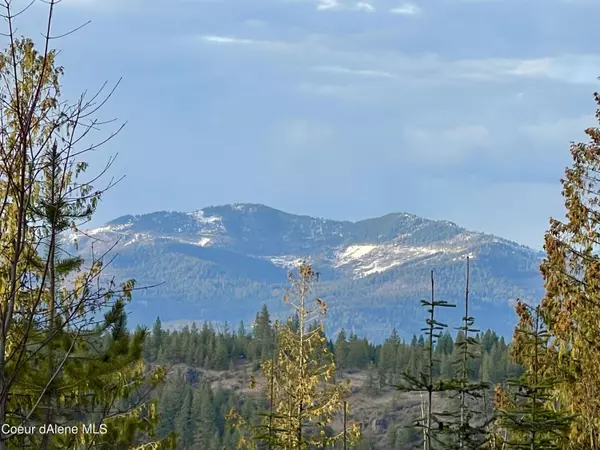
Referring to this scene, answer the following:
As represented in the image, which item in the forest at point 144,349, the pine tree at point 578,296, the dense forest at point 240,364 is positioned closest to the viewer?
the forest at point 144,349

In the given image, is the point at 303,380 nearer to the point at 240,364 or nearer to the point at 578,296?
the point at 578,296

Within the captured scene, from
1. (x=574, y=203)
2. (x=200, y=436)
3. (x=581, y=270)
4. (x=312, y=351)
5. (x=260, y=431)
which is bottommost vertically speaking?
(x=200, y=436)

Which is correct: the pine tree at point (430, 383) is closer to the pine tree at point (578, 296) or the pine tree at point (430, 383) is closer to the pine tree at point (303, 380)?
the pine tree at point (578, 296)

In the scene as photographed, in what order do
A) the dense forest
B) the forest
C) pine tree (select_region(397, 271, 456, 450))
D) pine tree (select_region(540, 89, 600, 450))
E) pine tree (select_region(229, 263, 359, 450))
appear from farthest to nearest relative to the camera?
the dense forest, pine tree (select_region(229, 263, 359, 450)), pine tree (select_region(540, 89, 600, 450)), pine tree (select_region(397, 271, 456, 450)), the forest

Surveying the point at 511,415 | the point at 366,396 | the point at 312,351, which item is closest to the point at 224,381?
the point at 366,396

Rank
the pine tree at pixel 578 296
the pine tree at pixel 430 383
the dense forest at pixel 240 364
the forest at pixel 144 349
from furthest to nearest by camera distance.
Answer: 1. the dense forest at pixel 240 364
2. the pine tree at pixel 578 296
3. the pine tree at pixel 430 383
4. the forest at pixel 144 349

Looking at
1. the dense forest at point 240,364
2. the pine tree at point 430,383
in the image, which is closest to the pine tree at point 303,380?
the pine tree at point 430,383

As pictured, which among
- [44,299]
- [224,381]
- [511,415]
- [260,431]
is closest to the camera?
[511,415]

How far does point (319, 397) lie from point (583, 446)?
631cm

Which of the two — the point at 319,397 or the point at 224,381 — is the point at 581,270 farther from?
the point at 224,381

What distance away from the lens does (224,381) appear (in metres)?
152

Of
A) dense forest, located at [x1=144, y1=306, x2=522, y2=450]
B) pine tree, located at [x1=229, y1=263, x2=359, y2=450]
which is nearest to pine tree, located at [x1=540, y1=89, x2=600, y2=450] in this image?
pine tree, located at [x1=229, y1=263, x2=359, y2=450]

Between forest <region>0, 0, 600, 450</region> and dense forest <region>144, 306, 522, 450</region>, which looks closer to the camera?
forest <region>0, 0, 600, 450</region>

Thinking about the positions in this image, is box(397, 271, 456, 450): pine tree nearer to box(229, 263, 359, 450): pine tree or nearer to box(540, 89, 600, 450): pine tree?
box(540, 89, 600, 450): pine tree
